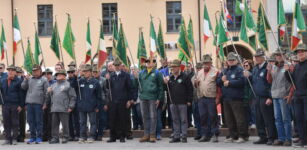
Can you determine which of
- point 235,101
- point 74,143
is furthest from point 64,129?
point 235,101

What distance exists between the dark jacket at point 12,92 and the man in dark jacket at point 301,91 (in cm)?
673

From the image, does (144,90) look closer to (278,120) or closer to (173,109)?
(173,109)

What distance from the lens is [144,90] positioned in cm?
1590

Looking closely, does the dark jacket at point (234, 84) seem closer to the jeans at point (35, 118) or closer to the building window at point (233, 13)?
the jeans at point (35, 118)

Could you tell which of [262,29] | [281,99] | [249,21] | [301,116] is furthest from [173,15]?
[301,116]

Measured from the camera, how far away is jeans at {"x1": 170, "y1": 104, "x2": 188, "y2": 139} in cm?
1564

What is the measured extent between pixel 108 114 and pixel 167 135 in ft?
5.43

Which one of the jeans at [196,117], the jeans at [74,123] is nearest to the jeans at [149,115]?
the jeans at [196,117]

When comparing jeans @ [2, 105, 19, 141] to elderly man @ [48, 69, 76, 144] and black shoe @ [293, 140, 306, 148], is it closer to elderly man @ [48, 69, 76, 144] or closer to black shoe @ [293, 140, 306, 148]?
elderly man @ [48, 69, 76, 144]

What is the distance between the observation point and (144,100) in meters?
16.0

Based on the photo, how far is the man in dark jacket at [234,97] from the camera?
15.2m

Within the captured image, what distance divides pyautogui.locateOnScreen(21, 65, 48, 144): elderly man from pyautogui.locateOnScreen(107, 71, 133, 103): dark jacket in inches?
68.9

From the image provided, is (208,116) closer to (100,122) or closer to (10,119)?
(100,122)

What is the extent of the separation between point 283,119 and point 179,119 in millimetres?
2787
